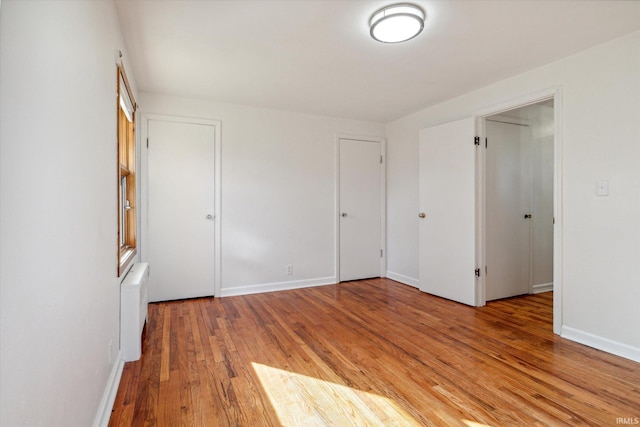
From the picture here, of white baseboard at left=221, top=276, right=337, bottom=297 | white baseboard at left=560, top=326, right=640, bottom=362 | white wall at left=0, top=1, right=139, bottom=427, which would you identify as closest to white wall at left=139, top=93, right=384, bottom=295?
white baseboard at left=221, top=276, right=337, bottom=297

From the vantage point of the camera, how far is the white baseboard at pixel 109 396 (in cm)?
158

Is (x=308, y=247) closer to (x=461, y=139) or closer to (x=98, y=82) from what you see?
(x=461, y=139)

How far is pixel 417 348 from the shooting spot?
2.49 meters

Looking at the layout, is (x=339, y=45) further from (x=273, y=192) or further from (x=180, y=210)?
(x=180, y=210)

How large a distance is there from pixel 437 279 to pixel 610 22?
8.99 ft

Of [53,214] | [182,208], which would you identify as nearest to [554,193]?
[53,214]

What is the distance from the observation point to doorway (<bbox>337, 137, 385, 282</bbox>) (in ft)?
15.3

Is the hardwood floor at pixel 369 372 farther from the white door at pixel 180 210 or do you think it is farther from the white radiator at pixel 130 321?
the white door at pixel 180 210

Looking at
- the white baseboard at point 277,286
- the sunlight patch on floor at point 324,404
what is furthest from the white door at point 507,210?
the sunlight patch on floor at point 324,404

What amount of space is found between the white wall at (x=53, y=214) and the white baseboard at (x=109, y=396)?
4 centimetres

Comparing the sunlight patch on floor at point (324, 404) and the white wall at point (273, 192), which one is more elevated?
the white wall at point (273, 192)

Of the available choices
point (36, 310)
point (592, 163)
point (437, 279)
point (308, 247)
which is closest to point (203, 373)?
point (36, 310)

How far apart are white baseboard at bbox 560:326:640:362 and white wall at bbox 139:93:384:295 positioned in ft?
8.73

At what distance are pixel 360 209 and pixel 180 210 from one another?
2398mm
